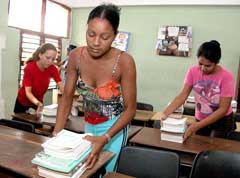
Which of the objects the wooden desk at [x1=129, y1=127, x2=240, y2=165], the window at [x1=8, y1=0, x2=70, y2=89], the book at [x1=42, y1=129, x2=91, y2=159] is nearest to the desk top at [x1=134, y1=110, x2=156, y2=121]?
the wooden desk at [x1=129, y1=127, x2=240, y2=165]

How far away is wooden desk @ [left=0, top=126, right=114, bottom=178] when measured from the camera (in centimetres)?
110

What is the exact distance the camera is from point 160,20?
4332 millimetres

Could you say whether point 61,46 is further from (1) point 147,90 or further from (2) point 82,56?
(2) point 82,56

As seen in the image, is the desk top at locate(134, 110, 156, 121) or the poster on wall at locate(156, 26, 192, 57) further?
the poster on wall at locate(156, 26, 192, 57)

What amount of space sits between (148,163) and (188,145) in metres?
0.49

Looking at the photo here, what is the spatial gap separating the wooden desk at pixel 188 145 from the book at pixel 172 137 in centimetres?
4

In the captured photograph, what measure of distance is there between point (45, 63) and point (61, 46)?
2050mm

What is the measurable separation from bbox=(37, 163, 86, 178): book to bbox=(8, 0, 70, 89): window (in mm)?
2968

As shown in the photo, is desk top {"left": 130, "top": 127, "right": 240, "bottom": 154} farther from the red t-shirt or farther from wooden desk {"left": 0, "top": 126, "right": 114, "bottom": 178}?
the red t-shirt

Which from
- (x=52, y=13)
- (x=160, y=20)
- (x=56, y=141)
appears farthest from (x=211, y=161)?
(x=52, y=13)

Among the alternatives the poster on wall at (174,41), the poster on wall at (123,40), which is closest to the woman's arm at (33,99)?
the poster on wall at (123,40)

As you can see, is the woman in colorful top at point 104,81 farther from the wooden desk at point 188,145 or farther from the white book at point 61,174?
the wooden desk at point 188,145

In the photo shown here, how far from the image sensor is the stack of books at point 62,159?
976 mm

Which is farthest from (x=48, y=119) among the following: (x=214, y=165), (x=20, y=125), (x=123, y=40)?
(x=123, y=40)
